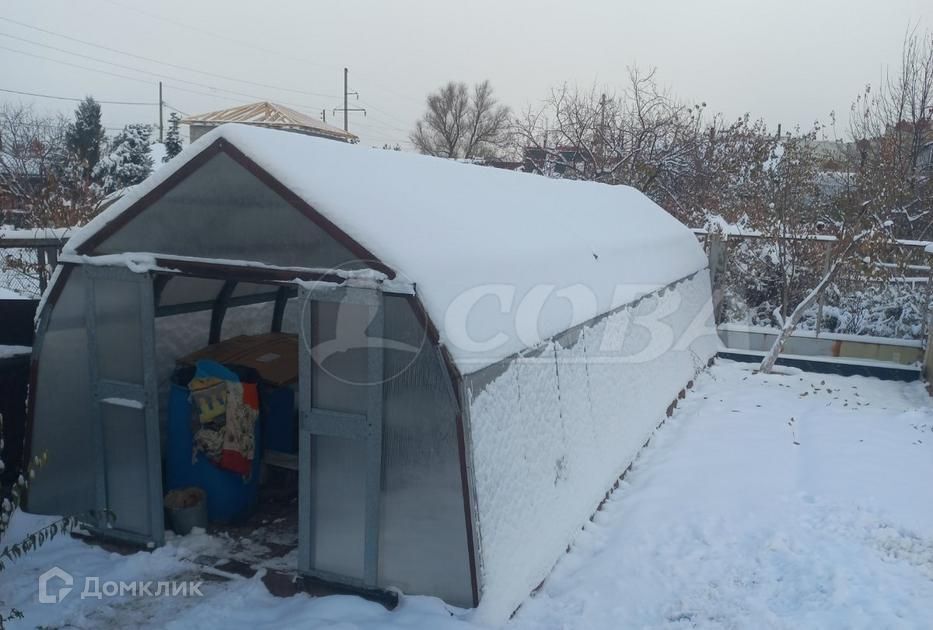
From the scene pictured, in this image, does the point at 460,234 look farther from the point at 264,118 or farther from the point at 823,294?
the point at 264,118

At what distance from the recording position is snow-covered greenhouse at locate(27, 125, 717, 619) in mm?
3865

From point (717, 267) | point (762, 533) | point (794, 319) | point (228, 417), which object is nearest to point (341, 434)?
point (228, 417)

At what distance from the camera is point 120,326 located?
→ 4633 millimetres

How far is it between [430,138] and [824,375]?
39287 mm

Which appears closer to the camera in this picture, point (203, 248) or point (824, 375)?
point (203, 248)

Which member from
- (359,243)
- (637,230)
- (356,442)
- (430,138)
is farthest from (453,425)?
(430,138)

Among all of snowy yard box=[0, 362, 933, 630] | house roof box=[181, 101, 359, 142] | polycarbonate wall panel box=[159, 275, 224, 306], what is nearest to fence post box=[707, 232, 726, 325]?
snowy yard box=[0, 362, 933, 630]

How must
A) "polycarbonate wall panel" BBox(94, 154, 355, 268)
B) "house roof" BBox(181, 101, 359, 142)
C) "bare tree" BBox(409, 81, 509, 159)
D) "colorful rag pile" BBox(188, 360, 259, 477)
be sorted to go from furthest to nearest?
"bare tree" BBox(409, 81, 509, 159), "house roof" BBox(181, 101, 359, 142), "colorful rag pile" BBox(188, 360, 259, 477), "polycarbonate wall panel" BBox(94, 154, 355, 268)

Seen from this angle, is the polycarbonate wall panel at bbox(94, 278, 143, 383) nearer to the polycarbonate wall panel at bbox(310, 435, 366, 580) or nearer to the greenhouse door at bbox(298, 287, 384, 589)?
the greenhouse door at bbox(298, 287, 384, 589)

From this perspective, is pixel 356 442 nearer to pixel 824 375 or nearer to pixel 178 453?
pixel 178 453

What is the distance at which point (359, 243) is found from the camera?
3820 mm

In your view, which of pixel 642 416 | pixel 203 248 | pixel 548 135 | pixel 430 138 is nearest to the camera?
pixel 203 248

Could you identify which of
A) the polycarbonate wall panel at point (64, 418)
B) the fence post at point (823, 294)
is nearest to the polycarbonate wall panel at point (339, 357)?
the polycarbonate wall panel at point (64, 418)

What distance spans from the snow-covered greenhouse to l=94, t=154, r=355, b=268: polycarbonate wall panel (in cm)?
1
